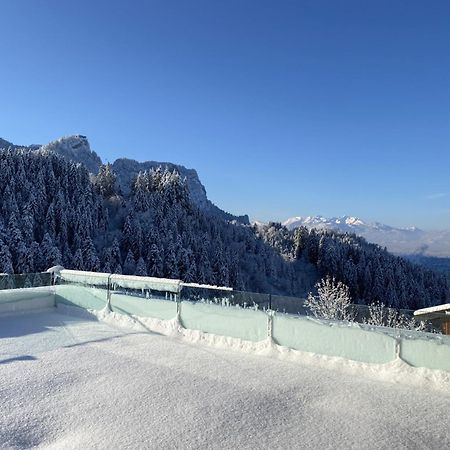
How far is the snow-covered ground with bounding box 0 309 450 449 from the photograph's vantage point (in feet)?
13.8

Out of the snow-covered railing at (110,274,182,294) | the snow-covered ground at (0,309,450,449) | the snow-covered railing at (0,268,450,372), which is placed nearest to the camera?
the snow-covered ground at (0,309,450,449)

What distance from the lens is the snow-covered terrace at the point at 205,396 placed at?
4.23 meters

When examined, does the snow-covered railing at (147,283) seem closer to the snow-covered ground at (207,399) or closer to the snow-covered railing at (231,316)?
the snow-covered railing at (231,316)

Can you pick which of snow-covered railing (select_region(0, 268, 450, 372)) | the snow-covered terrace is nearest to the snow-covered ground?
the snow-covered terrace

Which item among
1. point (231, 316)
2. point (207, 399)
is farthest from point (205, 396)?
point (231, 316)

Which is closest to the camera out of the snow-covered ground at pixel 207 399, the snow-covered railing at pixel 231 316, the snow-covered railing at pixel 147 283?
the snow-covered ground at pixel 207 399

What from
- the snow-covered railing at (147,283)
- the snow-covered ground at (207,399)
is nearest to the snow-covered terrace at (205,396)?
the snow-covered ground at (207,399)

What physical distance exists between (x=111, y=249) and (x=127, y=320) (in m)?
54.6

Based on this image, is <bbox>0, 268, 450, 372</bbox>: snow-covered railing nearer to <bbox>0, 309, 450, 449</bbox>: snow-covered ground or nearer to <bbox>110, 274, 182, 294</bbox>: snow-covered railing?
<bbox>110, 274, 182, 294</bbox>: snow-covered railing

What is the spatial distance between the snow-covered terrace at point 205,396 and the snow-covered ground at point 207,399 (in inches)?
0.6

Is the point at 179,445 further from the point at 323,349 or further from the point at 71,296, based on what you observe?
the point at 71,296

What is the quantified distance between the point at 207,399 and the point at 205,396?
Result: 0.11 m

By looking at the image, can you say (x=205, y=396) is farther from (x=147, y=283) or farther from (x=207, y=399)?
(x=147, y=283)

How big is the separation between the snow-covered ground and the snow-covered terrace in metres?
0.01
